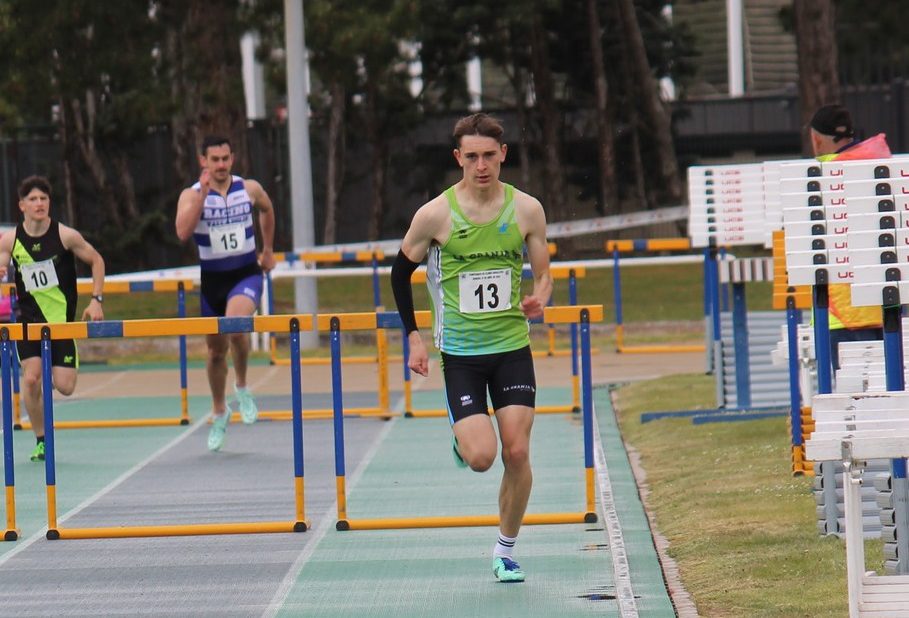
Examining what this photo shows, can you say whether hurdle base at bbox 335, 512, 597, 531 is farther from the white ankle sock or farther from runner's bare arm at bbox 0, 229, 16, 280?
runner's bare arm at bbox 0, 229, 16, 280

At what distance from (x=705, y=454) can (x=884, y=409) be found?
5.09 m

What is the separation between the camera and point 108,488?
11578 millimetres

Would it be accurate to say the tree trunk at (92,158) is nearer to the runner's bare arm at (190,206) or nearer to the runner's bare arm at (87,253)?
the runner's bare arm at (87,253)

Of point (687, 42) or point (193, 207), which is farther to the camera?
point (687, 42)

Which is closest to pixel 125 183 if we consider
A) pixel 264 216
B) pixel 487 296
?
pixel 264 216

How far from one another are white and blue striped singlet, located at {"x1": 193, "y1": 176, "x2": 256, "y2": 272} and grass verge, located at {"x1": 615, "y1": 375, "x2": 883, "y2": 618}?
3066 millimetres

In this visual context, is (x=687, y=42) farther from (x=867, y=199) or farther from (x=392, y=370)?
(x=867, y=199)

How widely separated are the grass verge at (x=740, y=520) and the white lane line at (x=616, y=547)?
241 millimetres

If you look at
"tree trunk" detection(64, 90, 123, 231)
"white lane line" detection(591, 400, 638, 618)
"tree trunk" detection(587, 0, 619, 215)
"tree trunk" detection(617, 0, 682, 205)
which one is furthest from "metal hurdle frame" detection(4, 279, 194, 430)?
"tree trunk" detection(587, 0, 619, 215)

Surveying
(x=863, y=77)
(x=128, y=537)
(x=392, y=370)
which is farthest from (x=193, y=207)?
(x=863, y=77)

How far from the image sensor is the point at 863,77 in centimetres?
3859

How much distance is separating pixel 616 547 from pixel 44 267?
5.15m

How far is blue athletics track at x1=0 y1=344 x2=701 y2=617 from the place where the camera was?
7.85m

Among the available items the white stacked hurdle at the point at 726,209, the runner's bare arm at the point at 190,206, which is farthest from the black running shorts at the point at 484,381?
the white stacked hurdle at the point at 726,209
